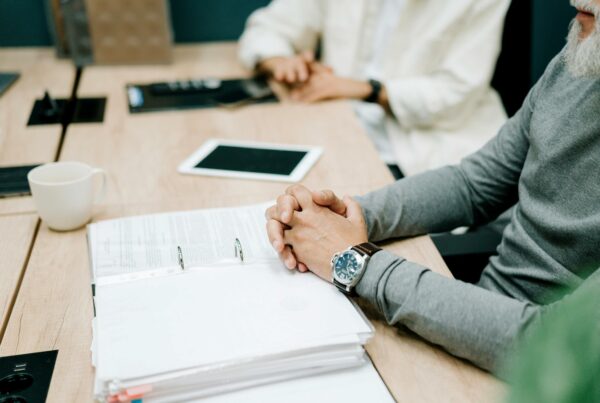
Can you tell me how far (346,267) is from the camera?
2.70 ft

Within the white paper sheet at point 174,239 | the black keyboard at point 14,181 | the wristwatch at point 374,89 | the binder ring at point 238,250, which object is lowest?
the wristwatch at point 374,89

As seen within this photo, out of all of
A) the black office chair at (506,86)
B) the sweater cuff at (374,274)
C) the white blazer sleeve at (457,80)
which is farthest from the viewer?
the white blazer sleeve at (457,80)

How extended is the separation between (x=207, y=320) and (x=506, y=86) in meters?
1.32

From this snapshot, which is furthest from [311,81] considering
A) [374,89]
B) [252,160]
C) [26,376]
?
[26,376]

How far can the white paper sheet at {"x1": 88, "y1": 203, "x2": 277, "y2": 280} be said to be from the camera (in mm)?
883

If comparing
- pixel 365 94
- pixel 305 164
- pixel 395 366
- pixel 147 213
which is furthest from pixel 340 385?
pixel 365 94

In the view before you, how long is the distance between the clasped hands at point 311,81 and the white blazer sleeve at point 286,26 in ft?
0.47

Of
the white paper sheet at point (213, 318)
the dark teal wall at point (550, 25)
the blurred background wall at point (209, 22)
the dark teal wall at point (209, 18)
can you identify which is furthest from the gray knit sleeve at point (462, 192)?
the dark teal wall at point (209, 18)

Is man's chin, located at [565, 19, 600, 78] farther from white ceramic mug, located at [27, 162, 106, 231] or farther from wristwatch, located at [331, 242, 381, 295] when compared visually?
white ceramic mug, located at [27, 162, 106, 231]

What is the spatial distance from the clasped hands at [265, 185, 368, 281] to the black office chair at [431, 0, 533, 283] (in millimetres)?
258

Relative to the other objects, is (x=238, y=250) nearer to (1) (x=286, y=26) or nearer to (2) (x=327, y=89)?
(2) (x=327, y=89)

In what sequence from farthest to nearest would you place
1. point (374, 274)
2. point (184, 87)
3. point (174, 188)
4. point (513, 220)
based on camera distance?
1. point (184, 87)
2. point (174, 188)
3. point (513, 220)
4. point (374, 274)

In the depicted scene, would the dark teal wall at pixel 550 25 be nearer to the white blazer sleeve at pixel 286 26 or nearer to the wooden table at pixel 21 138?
the white blazer sleeve at pixel 286 26

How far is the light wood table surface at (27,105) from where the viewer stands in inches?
50.2
